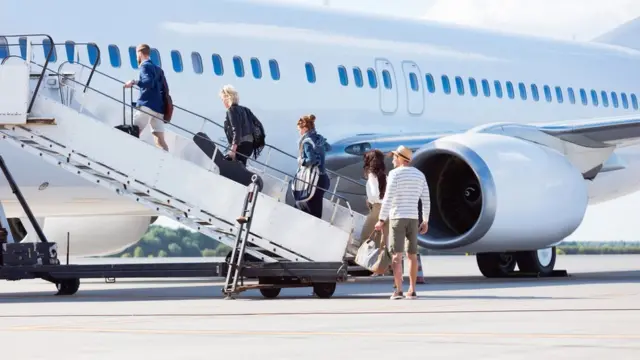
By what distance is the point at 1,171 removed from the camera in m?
13.8

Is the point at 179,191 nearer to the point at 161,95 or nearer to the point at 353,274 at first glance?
the point at 161,95

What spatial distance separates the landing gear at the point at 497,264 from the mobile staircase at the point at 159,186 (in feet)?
19.9

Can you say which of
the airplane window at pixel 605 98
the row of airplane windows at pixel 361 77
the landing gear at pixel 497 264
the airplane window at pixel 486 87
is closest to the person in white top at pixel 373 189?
the row of airplane windows at pixel 361 77

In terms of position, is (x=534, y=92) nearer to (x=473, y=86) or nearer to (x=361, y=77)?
(x=473, y=86)

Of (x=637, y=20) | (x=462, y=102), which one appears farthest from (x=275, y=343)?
(x=637, y=20)

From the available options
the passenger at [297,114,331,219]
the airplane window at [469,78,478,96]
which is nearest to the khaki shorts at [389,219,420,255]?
the passenger at [297,114,331,219]

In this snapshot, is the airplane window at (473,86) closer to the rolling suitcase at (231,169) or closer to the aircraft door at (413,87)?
the aircraft door at (413,87)

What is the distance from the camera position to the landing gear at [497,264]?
18781 mm

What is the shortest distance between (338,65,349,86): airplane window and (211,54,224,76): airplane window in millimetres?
2010

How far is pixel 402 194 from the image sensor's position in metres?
12.0

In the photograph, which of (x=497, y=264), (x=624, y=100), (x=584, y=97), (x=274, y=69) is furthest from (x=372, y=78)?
(x=624, y=100)

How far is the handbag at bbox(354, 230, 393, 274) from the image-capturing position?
1202 cm

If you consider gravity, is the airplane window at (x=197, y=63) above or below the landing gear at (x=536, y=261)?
above

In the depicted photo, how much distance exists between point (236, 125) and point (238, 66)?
3.31 meters
